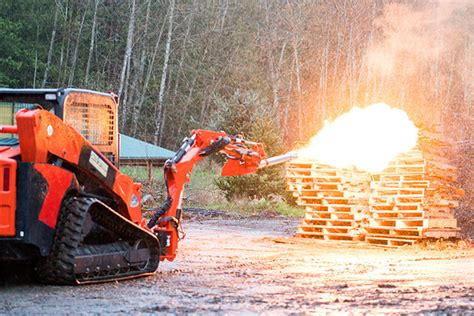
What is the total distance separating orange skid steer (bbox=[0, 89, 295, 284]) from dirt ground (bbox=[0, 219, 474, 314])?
1.02ft

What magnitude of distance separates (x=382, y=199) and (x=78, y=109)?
25.3ft

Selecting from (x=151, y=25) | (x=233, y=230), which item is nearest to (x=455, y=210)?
(x=233, y=230)

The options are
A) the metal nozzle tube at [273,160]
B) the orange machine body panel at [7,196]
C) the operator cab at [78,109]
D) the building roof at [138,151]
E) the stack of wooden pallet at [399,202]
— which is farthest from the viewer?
the building roof at [138,151]

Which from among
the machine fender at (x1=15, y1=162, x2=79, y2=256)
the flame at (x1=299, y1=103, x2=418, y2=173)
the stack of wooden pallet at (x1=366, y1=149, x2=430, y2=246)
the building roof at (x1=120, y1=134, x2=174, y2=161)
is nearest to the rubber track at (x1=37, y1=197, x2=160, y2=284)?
the machine fender at (x1=15, y1=162, x2=79, y2=256)

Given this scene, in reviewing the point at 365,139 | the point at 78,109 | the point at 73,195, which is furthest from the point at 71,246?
the point at 365,139

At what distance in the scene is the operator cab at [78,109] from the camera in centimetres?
1055

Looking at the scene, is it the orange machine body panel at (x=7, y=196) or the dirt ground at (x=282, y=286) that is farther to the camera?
the orange machine body panel at (x=7, y=196)

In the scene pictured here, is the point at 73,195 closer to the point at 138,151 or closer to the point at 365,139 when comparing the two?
the point at 365,139

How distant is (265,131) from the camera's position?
27.6m

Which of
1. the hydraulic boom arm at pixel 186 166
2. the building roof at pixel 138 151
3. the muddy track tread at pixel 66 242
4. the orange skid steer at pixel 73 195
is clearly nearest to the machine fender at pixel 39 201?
the orange skid steer at pixel 73 195

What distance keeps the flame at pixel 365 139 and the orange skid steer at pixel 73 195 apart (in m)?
5.73

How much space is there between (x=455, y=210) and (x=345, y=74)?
3501 centimetres

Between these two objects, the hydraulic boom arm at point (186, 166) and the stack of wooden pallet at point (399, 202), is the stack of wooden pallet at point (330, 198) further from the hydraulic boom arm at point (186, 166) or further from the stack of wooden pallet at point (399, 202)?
the hydraulic boom arm at point (186, 166)

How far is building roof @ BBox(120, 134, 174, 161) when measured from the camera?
3409 centimetres
